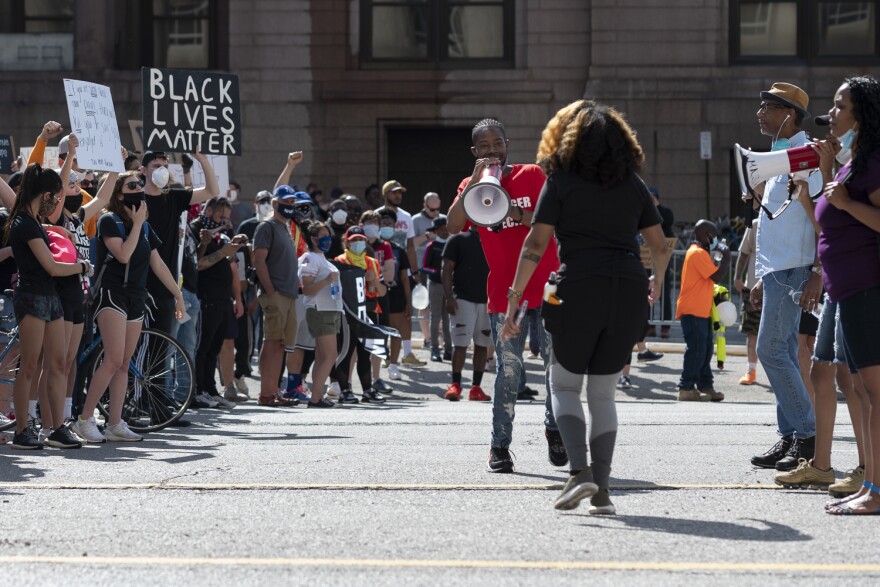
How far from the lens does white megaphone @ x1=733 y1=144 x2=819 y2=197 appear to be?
7965 millimetres

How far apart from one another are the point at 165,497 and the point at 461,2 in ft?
74.2

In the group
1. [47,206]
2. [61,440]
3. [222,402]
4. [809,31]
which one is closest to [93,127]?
[47,206]

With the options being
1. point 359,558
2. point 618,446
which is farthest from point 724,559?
point 618,446

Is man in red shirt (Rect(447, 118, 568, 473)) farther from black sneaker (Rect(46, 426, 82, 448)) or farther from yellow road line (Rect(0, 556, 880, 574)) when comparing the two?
black sneaker (Rect(46, 426, 82, 448))

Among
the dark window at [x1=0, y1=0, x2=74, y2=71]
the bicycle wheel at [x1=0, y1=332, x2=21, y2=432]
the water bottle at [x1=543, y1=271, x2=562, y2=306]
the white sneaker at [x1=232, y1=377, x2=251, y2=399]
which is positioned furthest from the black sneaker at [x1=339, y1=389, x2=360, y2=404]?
the dark window at [x1=0, y1=0, x2=74, y2=71]

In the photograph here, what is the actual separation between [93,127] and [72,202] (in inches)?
40.9

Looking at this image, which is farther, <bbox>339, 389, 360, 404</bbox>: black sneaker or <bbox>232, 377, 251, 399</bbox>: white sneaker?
<bbox>339, 389, 360, 404</bbox>: black sneaker

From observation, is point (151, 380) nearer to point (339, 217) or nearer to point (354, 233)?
point (354, 233)

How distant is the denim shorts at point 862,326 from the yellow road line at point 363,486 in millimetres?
1163

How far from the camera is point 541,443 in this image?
34.4 feet

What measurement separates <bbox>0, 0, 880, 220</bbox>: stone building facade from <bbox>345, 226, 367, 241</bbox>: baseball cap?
1216 centimetres

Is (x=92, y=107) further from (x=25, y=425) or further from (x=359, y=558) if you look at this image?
(x=359, y=558)

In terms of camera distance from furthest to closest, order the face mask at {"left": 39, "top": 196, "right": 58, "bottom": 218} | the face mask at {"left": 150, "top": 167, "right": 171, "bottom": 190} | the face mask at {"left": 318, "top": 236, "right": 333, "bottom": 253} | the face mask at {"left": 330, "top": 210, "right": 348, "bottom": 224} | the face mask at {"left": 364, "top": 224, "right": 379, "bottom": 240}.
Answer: the face mask at {"left": 364, "top": 224, "right": 379, "bottom": 240}
the face mask at {"left": 330, "top": 210, "right": 348, "bottom": 224}
the face mask at {"left": 318, "top": 236, "right": 333, "bottom": 253}
the face mask at {"left": 150, "top": 167, "right": 171, "bottom": 190}
the face mask at {"left": 39, "top": 196, "right": 58, "bottom": 218}

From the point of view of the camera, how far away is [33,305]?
997 cm
